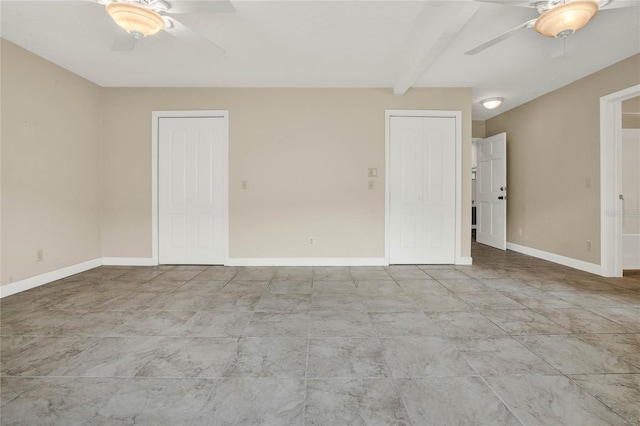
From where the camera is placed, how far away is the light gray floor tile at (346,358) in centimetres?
157

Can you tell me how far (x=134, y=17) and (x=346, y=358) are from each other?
267 centimetres

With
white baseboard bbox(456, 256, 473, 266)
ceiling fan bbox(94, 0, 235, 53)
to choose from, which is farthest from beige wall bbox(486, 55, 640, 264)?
ceiling fan bbox(94, 0, 235, 53)

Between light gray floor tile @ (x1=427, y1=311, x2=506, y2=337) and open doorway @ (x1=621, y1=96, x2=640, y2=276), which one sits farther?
open doorway @ (x1=621, y1=96, x2=640, y2=276)

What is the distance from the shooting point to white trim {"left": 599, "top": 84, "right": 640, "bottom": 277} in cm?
346

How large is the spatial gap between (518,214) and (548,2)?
4.01m

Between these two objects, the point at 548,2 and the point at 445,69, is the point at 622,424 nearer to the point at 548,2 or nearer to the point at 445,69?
the point at 548,2

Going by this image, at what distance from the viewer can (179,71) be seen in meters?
3.53

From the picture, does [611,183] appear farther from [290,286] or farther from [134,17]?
[134,17]

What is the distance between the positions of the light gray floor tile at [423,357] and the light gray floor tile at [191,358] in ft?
3.24

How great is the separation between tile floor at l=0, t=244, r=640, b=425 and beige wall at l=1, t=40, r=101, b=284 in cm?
56

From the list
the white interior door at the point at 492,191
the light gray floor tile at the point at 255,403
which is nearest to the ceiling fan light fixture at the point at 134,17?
the light gray floor tile at the point at 255,403

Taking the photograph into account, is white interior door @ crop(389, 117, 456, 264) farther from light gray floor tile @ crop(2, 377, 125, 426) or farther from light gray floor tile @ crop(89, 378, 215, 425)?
light gray floor tile @ crop(2, 377, 125, 426)

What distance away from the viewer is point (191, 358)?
1.71 m

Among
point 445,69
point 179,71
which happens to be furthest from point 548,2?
point 179,71
